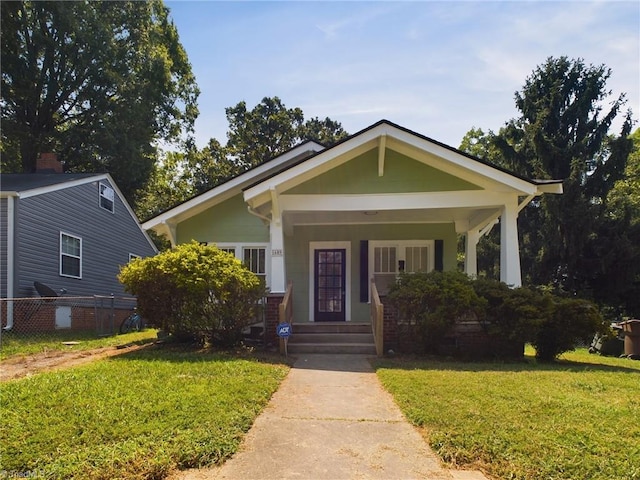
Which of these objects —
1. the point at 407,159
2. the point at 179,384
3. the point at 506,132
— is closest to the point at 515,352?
the point at 407,159

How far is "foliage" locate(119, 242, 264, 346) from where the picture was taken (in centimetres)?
850

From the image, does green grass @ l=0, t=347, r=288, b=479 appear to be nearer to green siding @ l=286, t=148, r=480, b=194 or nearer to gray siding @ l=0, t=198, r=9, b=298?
green siding @ l=286, t=148, r=480, b=194

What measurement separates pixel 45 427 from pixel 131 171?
927 inches

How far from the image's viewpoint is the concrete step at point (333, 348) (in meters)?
9.34

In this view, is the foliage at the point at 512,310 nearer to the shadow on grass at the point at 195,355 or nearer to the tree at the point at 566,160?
the shadow on grass at the point at 195,355

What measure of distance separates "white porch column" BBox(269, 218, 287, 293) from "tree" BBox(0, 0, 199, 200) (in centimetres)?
1798

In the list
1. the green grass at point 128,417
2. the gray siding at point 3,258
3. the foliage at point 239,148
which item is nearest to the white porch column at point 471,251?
the green grass at point 128,417

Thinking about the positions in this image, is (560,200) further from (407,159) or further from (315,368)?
(315,368)

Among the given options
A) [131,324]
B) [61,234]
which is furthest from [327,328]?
[61,234]

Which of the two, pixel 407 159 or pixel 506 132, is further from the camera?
pixel 506 132

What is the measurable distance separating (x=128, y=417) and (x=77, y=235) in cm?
1375

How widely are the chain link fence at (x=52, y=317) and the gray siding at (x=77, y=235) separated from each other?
0.78 m

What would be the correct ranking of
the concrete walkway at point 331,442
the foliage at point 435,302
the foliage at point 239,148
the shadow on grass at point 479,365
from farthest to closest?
the foliage at point 239,148 → the foliage at point 435,302 → the shadow on grass at point 479,365 → the concrete walkway at point 331,442

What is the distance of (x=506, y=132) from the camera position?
2367cm
